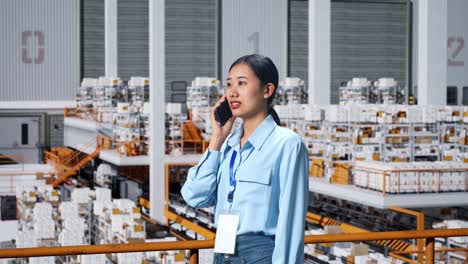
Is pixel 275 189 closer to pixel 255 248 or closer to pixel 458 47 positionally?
pixel 255 248

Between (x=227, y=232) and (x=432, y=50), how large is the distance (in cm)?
1675

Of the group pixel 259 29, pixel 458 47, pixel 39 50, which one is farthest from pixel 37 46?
pixel 458 47

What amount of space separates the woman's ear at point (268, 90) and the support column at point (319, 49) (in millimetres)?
18374

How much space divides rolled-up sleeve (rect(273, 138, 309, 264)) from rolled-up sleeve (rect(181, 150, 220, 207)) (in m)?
0.29

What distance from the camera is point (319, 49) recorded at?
69.9 feet

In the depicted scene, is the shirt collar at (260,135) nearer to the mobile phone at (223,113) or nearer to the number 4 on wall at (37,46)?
the mobile phone at (223,113)

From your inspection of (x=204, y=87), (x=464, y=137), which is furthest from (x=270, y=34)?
(x=464, y=137)

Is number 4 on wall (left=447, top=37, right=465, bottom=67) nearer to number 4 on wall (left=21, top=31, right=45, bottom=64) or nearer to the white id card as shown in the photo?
number 4 on wall (left=21, top=31, right=45, bottom=64)

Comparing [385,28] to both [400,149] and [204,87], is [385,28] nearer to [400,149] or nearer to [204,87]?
[204,87]

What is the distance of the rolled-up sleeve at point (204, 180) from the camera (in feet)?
9.86

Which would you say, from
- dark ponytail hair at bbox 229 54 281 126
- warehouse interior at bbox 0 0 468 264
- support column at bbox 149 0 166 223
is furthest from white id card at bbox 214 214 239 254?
support column at bbox 149 0 166 223

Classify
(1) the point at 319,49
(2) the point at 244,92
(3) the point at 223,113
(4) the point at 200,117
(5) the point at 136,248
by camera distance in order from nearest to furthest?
(2) the point at 244,92
(3) the point at 223,113
(5) the point at 136,248
(1) the point at 319,49
(4) the point at 200,117

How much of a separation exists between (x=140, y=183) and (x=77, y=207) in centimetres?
992

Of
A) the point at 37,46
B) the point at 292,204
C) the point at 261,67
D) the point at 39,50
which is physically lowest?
the point at 292,204
